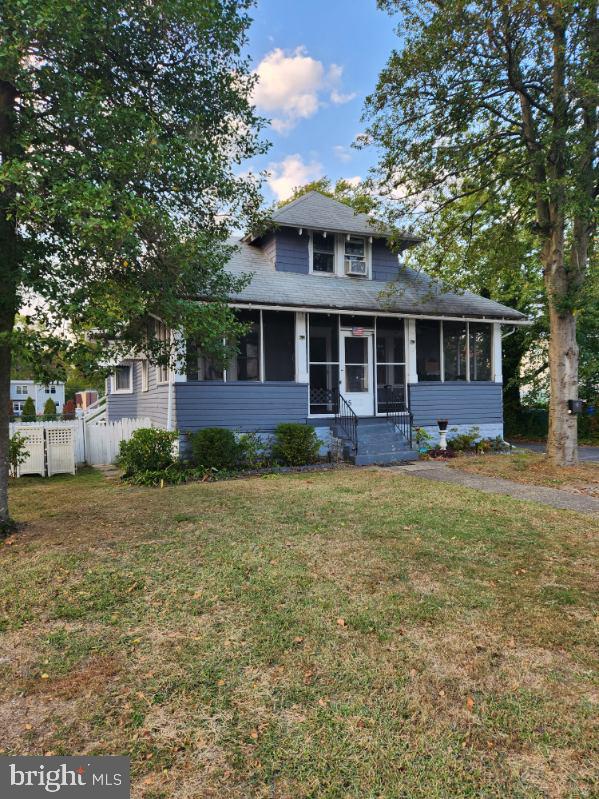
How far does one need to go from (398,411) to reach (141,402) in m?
8.11

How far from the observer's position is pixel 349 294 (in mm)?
12344

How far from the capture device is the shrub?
10.3 meters

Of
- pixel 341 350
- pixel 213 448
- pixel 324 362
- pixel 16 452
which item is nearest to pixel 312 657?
pixel 213 448

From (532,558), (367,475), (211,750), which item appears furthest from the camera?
(367,475)

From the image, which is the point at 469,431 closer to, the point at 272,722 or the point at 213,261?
the point at 213,261

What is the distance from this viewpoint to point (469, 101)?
32.3 feet

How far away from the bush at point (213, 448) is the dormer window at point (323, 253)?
614cm

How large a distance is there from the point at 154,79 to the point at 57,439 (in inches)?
320

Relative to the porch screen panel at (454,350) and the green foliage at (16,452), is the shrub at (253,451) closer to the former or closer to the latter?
the green foliage at (16,452)

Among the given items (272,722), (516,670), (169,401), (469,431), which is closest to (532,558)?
(516,670)

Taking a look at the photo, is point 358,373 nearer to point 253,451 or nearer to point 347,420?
point 347,420

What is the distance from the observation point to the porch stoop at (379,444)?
11.1 metres

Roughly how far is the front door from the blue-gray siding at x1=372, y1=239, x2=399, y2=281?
251cm

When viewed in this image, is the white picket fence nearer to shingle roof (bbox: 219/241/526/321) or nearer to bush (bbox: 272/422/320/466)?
bush (bbox: 272/422/320/466)
